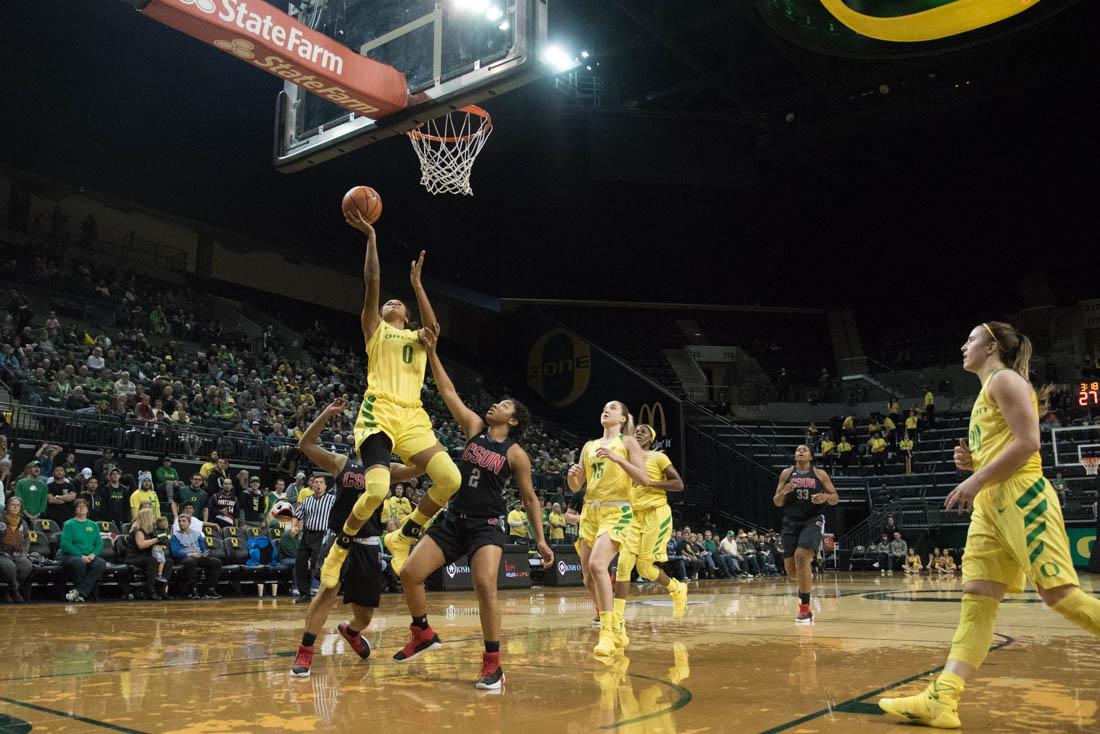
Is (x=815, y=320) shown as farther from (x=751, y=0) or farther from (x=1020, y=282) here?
(x=751, y=0)

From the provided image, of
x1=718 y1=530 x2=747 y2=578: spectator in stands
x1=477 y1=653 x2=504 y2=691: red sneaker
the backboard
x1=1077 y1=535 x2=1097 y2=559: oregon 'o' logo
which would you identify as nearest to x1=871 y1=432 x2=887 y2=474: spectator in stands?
x1=1077 y1=535 x2=1097 y2=559: oregon 'o' logo

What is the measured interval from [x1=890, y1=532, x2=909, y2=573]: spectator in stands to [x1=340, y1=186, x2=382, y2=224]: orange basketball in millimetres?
22141

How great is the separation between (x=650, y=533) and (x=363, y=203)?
447 centimetres

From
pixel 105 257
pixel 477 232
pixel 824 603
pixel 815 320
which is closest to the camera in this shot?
pixel 824 603

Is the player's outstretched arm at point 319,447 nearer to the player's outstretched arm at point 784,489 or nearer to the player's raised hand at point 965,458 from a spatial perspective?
the player's raised hand at point 965,458

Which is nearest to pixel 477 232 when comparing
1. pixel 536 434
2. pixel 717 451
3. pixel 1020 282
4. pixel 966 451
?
pixel 536 434

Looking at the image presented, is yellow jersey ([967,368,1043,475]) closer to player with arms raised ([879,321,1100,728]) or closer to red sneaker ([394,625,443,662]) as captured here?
player with arms raised ([879,321,1100,728])

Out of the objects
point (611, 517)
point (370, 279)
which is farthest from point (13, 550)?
point (370, 279)

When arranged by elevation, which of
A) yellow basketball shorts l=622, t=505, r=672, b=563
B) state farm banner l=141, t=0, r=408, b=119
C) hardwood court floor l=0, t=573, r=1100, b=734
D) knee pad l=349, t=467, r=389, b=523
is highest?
state farm banner l=141, t=0, r=408, b=119

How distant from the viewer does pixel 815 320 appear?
37844 mm

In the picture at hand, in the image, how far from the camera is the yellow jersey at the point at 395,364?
5805 mm

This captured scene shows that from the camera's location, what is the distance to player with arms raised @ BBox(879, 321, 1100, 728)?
3779 millimetres

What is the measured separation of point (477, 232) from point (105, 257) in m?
11.7

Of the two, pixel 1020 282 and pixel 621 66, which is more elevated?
pixel 621 66
